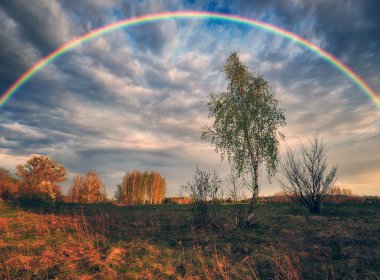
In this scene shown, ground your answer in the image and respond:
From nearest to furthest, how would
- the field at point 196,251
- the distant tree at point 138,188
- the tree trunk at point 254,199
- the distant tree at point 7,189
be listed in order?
1. the field at point 196,251
2. the tree trunk at point 254,199
3. the distant tree at point 7,189
4. the distant tree at point 138,188

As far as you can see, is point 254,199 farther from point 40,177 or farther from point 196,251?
point 40,177

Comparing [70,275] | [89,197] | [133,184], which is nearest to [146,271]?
[70,275]

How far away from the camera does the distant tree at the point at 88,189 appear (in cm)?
3822

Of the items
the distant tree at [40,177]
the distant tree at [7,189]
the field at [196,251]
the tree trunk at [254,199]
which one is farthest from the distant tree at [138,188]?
the tree trunk at [254,199]

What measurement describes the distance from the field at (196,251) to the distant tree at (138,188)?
108 feet

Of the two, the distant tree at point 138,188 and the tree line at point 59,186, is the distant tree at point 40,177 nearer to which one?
the tree line at point 59,186

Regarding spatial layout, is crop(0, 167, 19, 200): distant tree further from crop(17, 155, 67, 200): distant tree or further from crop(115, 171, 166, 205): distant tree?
crop(115, 171, 166, 205): distant tree

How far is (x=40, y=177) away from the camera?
38688 mm

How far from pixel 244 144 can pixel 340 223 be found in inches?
277

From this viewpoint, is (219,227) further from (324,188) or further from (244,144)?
(324,188)

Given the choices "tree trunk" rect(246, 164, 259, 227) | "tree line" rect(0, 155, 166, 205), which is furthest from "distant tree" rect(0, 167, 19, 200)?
"tree trunk" rect(246, 164, 259, 227)

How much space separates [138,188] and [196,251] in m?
40.5

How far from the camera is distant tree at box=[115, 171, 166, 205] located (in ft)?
160

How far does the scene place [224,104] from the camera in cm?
1845
